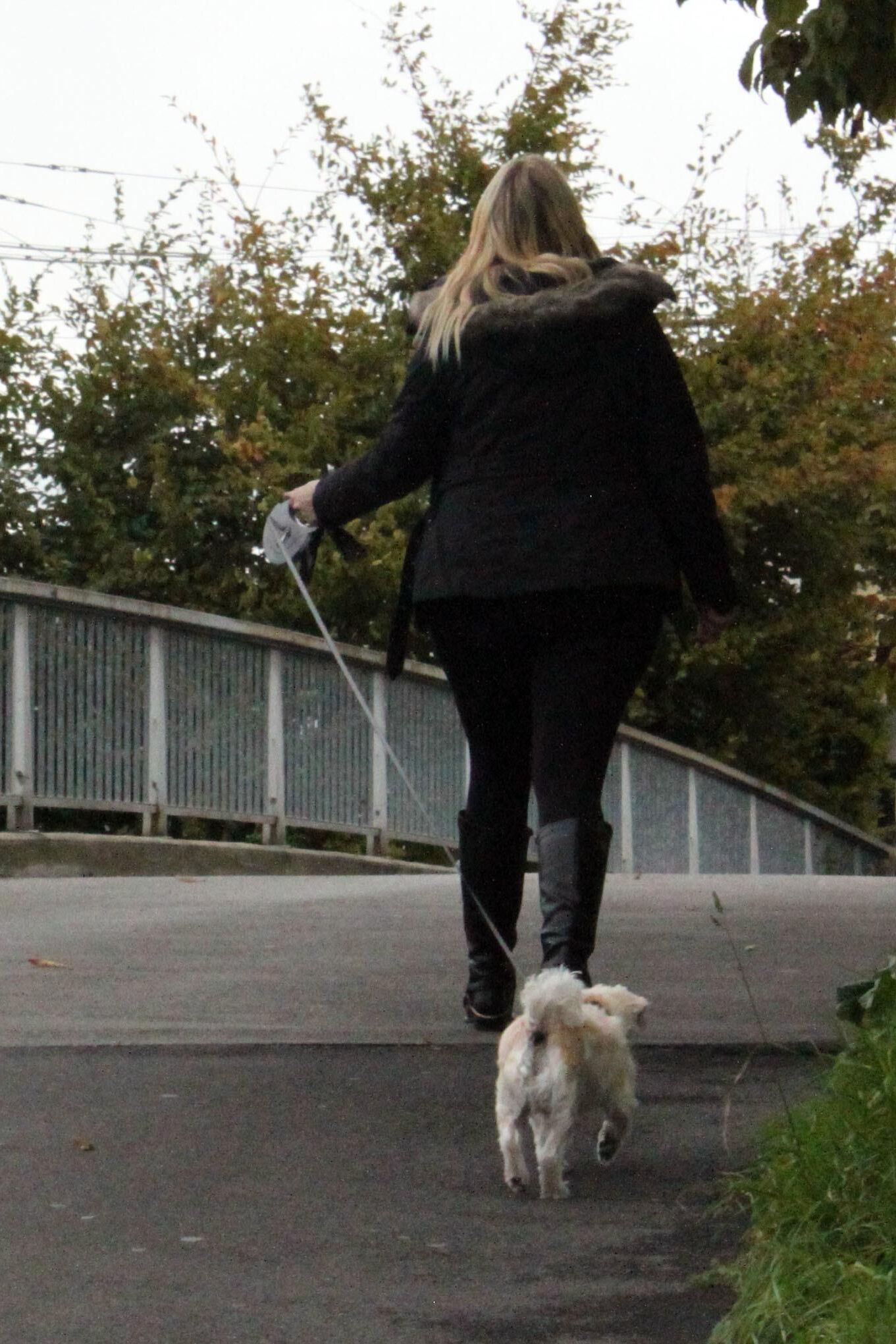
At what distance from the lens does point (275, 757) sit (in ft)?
39.9

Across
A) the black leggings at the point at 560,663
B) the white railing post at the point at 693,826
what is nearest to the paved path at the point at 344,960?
the black leggings at the point at 560,663

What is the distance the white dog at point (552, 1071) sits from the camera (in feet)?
11.6

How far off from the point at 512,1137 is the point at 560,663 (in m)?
1.24

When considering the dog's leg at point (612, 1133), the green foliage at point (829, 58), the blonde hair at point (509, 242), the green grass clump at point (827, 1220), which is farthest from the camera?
the green foliage at point (829, 58)

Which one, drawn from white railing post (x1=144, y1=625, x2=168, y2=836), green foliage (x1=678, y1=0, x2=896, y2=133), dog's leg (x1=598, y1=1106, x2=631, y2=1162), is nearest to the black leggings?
dog's leg (x1=598, y1=1106, x2=631, y2=1162)

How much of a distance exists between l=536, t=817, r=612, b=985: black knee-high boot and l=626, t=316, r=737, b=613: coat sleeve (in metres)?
0.60

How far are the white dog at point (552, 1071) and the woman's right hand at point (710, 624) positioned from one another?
4.25ft

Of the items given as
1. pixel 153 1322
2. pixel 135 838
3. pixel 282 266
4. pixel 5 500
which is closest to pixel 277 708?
pixel 135 838

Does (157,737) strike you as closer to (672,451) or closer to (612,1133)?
(672,451)

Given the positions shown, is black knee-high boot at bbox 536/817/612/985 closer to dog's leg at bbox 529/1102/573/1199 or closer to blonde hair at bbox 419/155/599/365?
dog's leg at bbox 529/1102/573/1199

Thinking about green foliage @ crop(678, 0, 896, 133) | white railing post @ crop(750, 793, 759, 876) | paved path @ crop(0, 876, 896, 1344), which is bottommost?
paved path @ crop(0, 876, 896, 1344)

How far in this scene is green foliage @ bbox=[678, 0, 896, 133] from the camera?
224 inches

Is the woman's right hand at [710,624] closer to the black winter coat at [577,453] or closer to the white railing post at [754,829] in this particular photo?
the black winter coat at [577,453]

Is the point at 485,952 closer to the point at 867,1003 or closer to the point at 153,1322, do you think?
the point at 867,1003
